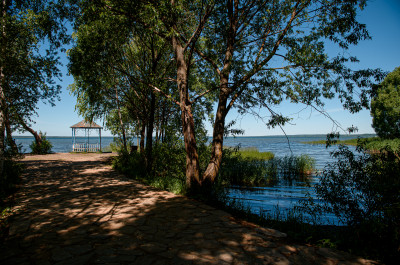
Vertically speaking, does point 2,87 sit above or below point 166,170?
above

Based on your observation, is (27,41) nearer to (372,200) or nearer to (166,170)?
(166,170)

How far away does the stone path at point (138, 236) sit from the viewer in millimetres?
2912

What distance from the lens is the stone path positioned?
291cm

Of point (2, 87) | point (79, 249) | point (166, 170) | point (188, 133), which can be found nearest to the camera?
point (79, 249)

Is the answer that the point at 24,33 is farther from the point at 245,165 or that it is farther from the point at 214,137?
the point at 245,165

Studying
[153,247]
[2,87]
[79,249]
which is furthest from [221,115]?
[2,87]

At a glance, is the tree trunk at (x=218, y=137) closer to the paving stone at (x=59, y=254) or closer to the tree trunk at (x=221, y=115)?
the tree trunk at (x=221, y=115)

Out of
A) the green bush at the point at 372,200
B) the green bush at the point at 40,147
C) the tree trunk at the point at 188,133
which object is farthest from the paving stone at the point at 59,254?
the green bush at the point at 40,147

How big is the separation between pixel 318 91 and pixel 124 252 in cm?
632

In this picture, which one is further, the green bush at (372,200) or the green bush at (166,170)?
the green bush at (166,170)

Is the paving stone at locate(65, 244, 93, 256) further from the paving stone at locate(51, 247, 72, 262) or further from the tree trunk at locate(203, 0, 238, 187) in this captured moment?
the tree trunk at locate(203, 0, 238, 187)

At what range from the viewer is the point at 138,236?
3.53 metres

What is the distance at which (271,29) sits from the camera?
7.09 meters

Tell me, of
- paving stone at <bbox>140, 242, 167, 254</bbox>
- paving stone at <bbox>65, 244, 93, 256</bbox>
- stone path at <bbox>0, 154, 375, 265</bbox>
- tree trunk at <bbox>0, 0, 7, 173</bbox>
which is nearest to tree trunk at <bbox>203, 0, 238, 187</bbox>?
stone path at <bbox>0, 154, 375, 265</bbox>
